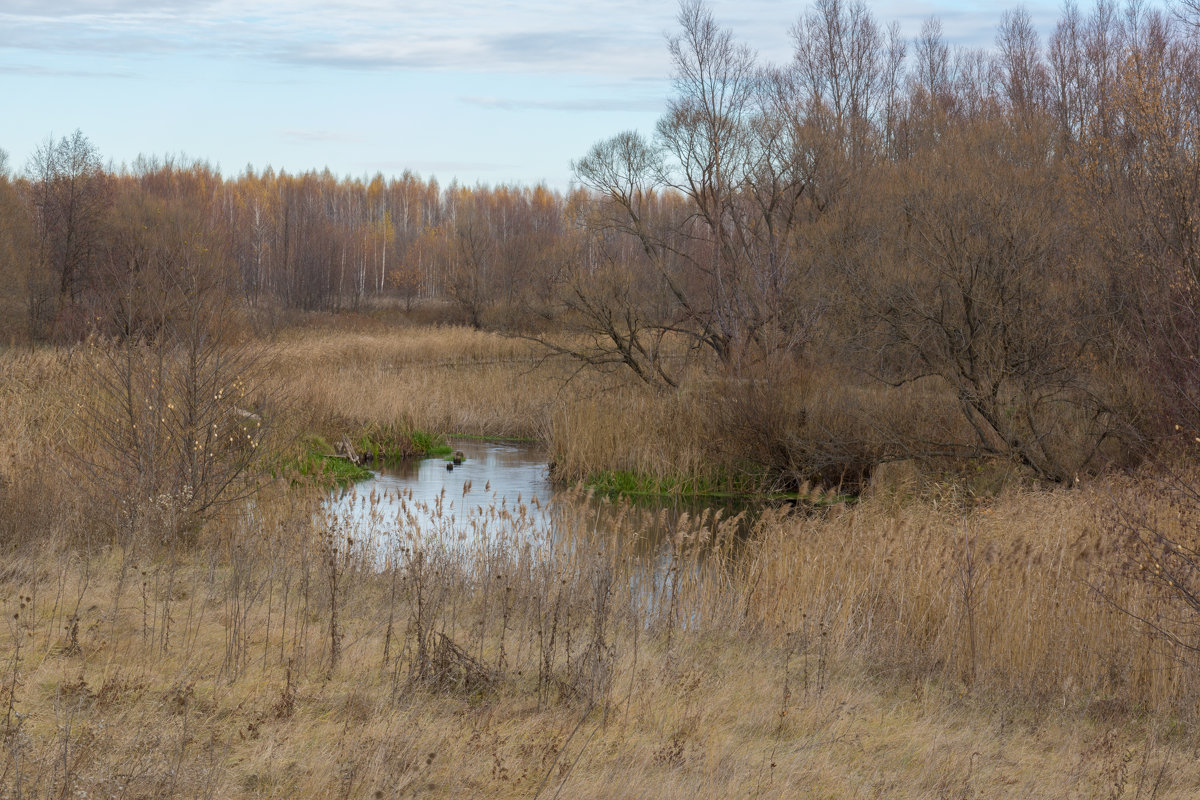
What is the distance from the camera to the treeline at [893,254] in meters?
13.1

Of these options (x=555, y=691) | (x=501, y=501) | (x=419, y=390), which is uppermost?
(x=419, y=390)

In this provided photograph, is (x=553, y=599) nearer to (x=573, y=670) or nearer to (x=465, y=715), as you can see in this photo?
(x=573, y=670)

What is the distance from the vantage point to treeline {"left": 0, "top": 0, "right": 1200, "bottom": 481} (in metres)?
13.1

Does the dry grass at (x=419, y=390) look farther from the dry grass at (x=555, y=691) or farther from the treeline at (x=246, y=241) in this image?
the dry grass at (x=555, y=691)

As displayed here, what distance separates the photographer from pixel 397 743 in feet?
14.0

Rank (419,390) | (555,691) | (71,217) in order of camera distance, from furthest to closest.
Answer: (71,217) < (419,390) < (555,691)

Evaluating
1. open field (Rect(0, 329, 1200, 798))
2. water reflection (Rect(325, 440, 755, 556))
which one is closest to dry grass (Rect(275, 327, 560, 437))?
water reflection (Rect(325, 440, 755, 556))

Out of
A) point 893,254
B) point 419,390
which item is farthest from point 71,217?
point 893,254

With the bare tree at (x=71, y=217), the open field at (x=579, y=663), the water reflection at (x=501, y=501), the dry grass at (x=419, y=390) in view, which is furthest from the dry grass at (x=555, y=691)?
the bare tree at (x=71, y=217)

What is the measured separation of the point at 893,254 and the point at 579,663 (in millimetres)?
10841

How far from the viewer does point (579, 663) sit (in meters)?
5.40

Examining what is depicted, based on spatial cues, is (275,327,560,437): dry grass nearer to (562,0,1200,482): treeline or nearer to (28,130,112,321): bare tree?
(562,0,1200,482): treeline

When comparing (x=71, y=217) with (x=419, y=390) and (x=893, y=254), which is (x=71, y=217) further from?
(x=893, y=254)

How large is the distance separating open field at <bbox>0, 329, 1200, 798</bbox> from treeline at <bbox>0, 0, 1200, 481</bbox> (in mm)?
1988
